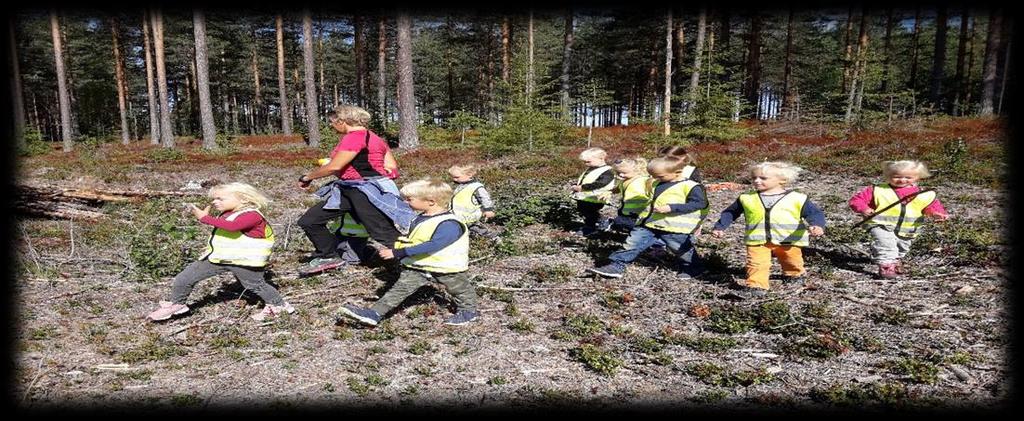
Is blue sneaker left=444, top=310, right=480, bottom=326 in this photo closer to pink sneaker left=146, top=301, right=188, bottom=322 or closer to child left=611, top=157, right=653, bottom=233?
pink sneaker left=146, top=301, right=188, bottom=322

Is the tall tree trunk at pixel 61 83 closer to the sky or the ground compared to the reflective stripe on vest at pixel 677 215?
closer to the sky

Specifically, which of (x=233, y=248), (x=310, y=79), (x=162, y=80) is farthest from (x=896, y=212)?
(x=162, y=80)

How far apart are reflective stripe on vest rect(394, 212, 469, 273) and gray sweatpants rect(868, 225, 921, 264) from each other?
14.8 ft

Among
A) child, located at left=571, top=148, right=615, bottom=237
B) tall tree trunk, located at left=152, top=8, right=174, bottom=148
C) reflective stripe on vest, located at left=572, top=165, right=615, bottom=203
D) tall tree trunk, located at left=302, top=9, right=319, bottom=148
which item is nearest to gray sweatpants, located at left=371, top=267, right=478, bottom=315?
child, located at left=571, top=148, right=615, bottom=237

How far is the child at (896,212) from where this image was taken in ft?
19.0

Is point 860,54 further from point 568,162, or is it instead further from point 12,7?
point 12,7

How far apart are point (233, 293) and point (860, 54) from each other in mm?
22774

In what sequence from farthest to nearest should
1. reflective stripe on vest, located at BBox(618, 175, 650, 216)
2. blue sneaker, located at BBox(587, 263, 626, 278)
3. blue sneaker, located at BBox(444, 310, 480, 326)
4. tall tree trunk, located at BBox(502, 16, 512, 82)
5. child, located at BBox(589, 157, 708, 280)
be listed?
1. tall tree trunk, located at BBox(502, 16, 512, 82)
2. reflective stripe on vest, located at BBox(618, 175, 650, 216)
3. blue sneaker, located at BBox(587, 263, 626, 278)
4. child, located at BBox(589, 157, 708, 280)
5. blue sneaker, located at BBox(444, 310, 480, 326)

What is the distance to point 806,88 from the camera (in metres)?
54.5

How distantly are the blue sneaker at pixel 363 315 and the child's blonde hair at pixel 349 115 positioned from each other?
1921mm

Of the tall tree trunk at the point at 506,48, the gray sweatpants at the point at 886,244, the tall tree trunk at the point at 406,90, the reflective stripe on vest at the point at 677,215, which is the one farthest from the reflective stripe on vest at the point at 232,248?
the tall tree trunk at the point at 506,48

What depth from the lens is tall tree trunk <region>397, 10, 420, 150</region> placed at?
1977 centimetres

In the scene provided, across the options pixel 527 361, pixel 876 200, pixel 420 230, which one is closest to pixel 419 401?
pixel 527 361

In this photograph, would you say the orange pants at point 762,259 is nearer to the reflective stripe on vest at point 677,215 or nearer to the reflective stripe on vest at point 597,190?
the reflective stripe on vest at point 677,215
